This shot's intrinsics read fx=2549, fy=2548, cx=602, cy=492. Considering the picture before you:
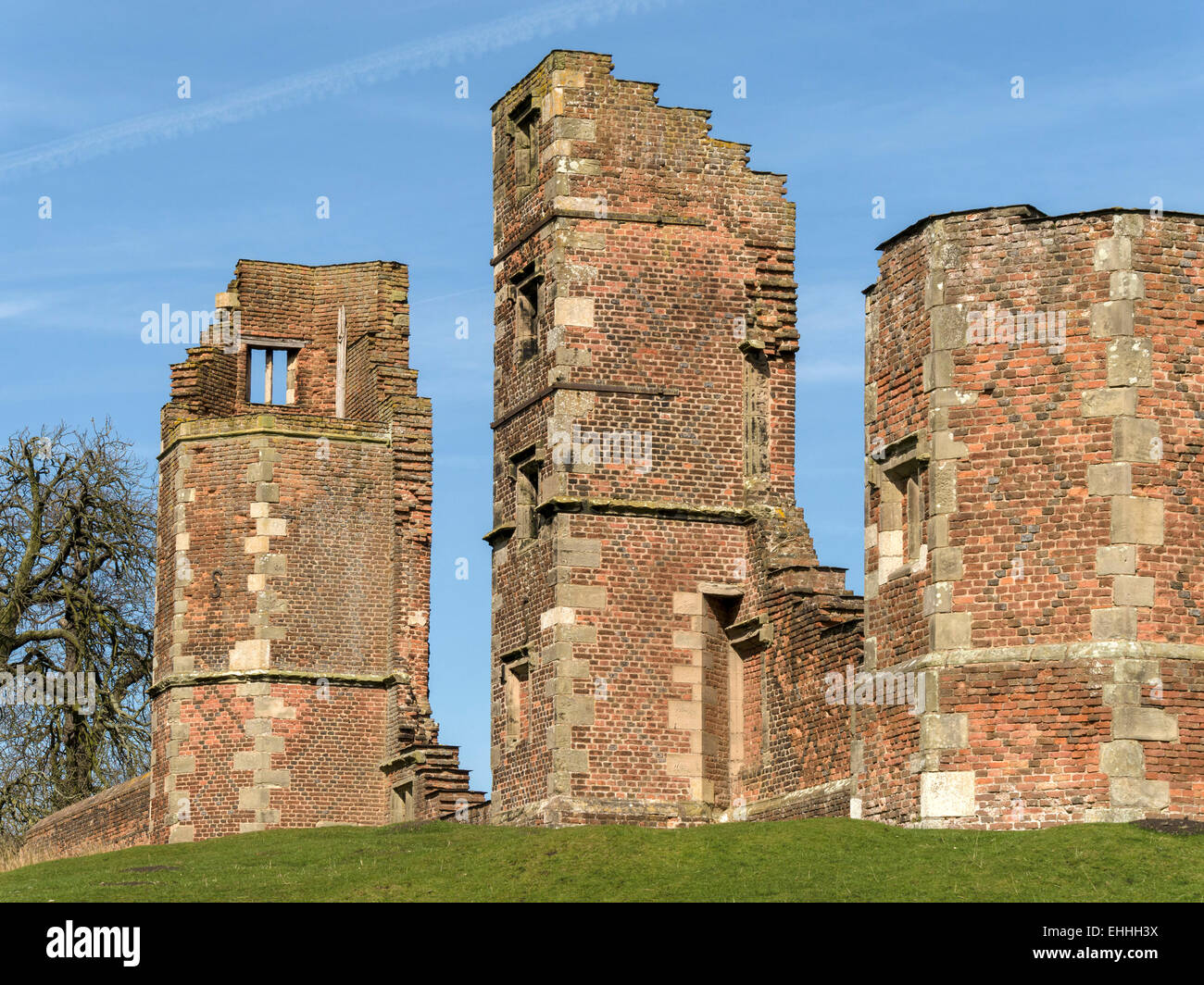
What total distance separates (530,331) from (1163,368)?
1085 cm

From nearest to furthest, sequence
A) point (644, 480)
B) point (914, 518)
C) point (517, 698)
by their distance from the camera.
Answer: point (914, 518) < point (644, 480) < point (517, 698)

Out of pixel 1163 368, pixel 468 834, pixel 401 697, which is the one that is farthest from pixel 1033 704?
pixel 401 697

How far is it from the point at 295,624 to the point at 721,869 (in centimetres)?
1587

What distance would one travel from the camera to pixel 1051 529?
25016 millimetres

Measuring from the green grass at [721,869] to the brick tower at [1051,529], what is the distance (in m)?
0.84

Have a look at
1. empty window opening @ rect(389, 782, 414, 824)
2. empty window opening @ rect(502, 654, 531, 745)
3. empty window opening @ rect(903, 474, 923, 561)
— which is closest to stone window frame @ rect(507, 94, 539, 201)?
empty window opening @ rect(502, 654, 531, 745)

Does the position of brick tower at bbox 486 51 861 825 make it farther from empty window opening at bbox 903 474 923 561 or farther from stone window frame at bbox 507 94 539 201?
empty window opening at bbox 903 474 923 561

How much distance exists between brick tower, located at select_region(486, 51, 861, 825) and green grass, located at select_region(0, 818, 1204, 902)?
3.17 metres

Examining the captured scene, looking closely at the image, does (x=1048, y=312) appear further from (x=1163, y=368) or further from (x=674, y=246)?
(x=674, y=246)

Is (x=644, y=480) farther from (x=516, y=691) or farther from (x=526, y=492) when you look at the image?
(x=516, y=691)

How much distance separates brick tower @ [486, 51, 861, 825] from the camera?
31.4 metres

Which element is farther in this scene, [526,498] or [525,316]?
[525,316]

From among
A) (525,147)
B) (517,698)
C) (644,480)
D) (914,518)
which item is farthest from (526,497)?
(914,518)

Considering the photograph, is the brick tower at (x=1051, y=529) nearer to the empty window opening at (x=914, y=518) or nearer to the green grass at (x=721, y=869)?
the empty window opening at (x=914, y=518)
